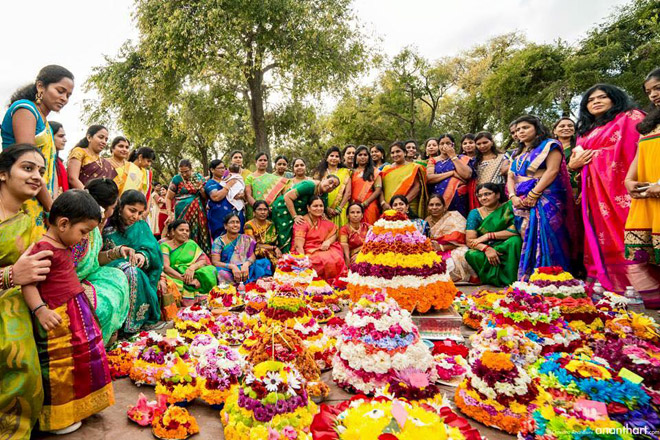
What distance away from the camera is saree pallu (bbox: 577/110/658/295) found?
5020 millimetres

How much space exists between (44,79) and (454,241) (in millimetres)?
6214

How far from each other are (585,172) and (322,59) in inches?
412

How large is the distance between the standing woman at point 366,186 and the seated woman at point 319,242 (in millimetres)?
784

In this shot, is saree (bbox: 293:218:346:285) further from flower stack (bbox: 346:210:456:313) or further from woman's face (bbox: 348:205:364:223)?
flower stack (bbox: 346:210:456:313)

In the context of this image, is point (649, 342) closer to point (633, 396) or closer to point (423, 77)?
point (633, 396)

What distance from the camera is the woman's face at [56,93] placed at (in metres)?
3.45

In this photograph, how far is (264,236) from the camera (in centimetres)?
725

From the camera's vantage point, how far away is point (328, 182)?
23.2ft

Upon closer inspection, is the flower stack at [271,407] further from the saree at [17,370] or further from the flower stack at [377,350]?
the saree at [17,370]

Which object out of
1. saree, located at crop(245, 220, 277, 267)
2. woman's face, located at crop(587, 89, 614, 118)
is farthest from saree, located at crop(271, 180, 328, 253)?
woman's face, located at crop(587, 89, 614, 118)

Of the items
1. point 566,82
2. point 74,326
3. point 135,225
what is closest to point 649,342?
point 74,326

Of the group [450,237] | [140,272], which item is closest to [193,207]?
[140,272]

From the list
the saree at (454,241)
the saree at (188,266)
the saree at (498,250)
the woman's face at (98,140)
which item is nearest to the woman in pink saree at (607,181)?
the saree at (498,250)

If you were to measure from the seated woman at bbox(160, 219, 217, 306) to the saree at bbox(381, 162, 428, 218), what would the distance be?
12.2 feet
